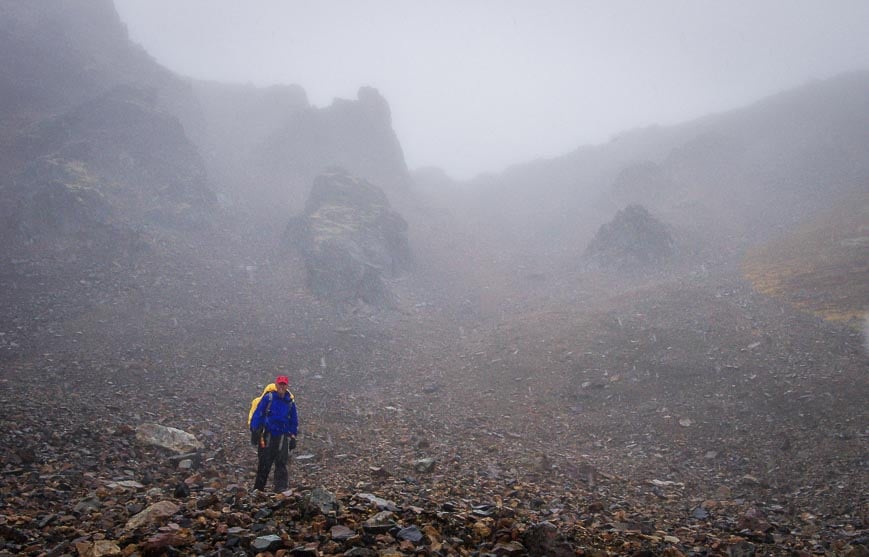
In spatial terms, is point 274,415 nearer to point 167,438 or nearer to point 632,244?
point 167,438

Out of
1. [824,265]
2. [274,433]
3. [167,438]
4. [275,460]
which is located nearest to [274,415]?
[274,433]

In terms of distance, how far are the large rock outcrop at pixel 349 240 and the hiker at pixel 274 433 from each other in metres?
17.7

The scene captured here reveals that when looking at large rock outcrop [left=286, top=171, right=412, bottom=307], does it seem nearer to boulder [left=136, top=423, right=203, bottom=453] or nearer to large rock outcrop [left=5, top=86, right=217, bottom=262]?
large rock outcrop [left=5, top=86, right=217, bottom=262]

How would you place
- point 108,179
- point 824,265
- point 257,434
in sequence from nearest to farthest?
1. point 257,434
2. point 824,265
3. point 108,179

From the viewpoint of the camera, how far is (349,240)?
31125 millimetres

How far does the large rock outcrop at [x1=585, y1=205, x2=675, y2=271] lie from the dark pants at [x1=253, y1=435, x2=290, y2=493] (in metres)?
29.2

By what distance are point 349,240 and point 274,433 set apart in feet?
78.1

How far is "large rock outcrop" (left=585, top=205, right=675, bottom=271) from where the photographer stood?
31422mm

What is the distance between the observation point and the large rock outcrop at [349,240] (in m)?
27.5

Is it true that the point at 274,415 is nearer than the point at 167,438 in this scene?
Yes

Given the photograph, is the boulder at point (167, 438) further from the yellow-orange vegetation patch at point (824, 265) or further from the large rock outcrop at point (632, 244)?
the large rock outcrop at point (632, 244)

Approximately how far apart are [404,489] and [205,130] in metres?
56.9

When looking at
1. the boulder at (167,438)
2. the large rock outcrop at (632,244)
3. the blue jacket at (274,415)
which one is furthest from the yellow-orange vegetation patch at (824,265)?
the boulder at (167,438)

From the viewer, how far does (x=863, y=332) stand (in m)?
14.4
